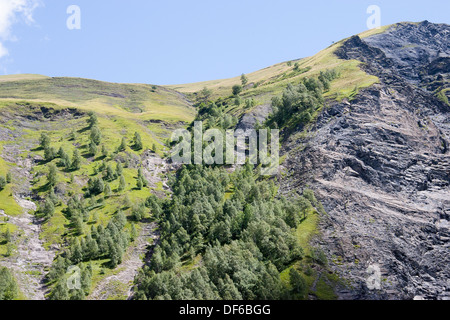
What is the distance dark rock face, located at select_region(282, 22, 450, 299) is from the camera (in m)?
93.2

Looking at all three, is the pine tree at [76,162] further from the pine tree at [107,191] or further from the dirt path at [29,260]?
the dirt path at [29,260]

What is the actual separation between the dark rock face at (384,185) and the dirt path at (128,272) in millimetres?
54035

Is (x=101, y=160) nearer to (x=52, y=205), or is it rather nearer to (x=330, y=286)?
(x=52, y=205)

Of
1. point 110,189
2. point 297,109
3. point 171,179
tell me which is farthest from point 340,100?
point 110,189

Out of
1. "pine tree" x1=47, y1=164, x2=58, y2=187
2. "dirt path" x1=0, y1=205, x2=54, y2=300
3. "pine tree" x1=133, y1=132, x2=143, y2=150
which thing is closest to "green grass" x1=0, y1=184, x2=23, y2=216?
"dirt path" x1=0, y1=205, x2=54, y2=300

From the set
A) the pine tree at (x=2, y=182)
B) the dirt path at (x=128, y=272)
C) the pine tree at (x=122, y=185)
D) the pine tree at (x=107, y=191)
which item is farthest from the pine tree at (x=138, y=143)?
the dirt path at (x=128, y=272)

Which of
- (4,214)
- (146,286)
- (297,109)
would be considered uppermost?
(297,109)

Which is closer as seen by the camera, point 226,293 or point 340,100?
point 226,293

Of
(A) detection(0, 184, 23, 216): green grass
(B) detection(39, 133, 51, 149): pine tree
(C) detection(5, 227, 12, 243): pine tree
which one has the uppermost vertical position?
(B) detection(39, 133, 51, 149): pine tree

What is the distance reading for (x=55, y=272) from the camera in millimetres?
101188

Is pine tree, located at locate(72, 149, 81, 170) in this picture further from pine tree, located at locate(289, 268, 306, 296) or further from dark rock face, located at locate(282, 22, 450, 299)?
pine tree, located at locate(289, 268, 306, 296)

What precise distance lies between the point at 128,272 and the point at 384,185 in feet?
308

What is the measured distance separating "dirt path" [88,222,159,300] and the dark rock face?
5404 centimetres

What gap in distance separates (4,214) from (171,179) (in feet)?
229
